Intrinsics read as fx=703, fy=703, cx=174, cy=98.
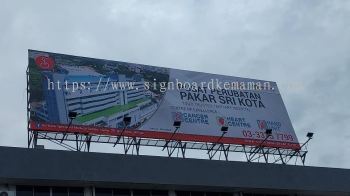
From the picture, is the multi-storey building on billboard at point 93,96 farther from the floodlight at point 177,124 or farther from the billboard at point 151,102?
the floodlight at point 177,124

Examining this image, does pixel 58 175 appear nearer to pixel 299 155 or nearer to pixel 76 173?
pixel 76 173

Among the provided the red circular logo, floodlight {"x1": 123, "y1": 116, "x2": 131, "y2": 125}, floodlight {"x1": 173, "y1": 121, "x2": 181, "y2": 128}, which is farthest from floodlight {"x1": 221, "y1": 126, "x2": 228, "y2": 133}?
the red circular logo

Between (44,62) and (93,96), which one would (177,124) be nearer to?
(93,96)

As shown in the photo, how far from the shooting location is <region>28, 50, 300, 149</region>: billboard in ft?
93.9

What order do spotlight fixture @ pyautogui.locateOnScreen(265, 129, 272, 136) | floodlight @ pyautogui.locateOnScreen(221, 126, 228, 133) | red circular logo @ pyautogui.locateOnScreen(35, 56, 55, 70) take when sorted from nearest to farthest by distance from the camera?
red circular logo @ pyautogui.locateOnScreen(35, 56, 55, 70), floodlight @ pyautogui.locateOnScreen(221, 126, 228, 133), spotlight fixture @ pyautogui.locateOnScreen(265, 129, 272, 136)

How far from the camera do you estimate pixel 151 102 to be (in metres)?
31.2

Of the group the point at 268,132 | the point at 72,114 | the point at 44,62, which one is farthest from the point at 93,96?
the point at 268,132

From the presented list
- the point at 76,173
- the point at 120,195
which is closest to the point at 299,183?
the point at 120,195

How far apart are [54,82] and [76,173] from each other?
572 cm

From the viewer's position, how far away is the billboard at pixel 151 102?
28609 millimetres

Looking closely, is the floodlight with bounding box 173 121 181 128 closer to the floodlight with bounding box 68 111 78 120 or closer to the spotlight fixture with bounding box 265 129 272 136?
the spotlight fixture with bounding box 265 129 272 136

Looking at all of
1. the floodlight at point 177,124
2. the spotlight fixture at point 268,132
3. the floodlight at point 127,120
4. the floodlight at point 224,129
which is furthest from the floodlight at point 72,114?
the spotlight fixture at point 268,132

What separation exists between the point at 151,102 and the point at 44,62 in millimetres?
5083

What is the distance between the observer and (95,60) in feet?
102
